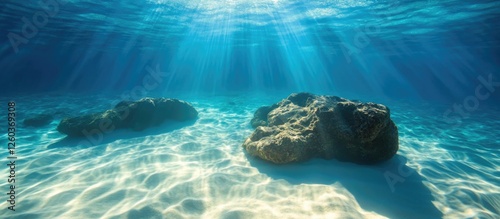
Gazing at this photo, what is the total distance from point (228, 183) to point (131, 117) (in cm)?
686

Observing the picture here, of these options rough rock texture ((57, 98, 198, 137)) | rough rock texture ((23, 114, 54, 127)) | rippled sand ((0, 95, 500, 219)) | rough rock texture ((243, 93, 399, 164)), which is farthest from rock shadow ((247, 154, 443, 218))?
rough rock texture ((23, 114, 54, 127))

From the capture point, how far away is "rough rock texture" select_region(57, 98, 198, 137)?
929 centimetres

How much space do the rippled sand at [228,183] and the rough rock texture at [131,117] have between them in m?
0.67

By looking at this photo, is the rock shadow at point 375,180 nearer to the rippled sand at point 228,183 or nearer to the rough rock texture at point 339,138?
the rippled sand at point 228,183

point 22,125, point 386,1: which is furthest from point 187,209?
point 386,1

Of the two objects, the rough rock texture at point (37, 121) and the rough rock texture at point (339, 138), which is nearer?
the rough rock texture at point (339, 138)

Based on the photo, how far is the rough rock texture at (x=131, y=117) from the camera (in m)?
9.29

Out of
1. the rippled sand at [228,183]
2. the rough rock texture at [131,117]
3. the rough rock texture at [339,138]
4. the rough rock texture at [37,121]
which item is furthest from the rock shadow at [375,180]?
the rough rock texture at [37,121]

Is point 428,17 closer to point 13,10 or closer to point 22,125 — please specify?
point 22,125

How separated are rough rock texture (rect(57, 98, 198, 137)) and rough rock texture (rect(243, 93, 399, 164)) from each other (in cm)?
572

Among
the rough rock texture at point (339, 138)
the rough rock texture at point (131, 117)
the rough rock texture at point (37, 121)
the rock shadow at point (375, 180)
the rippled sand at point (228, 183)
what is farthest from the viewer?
the rough rock texture at point (37, 121)

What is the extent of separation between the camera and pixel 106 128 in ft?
32.1

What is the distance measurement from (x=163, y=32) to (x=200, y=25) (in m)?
6.51

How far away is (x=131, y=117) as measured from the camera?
1047cm
